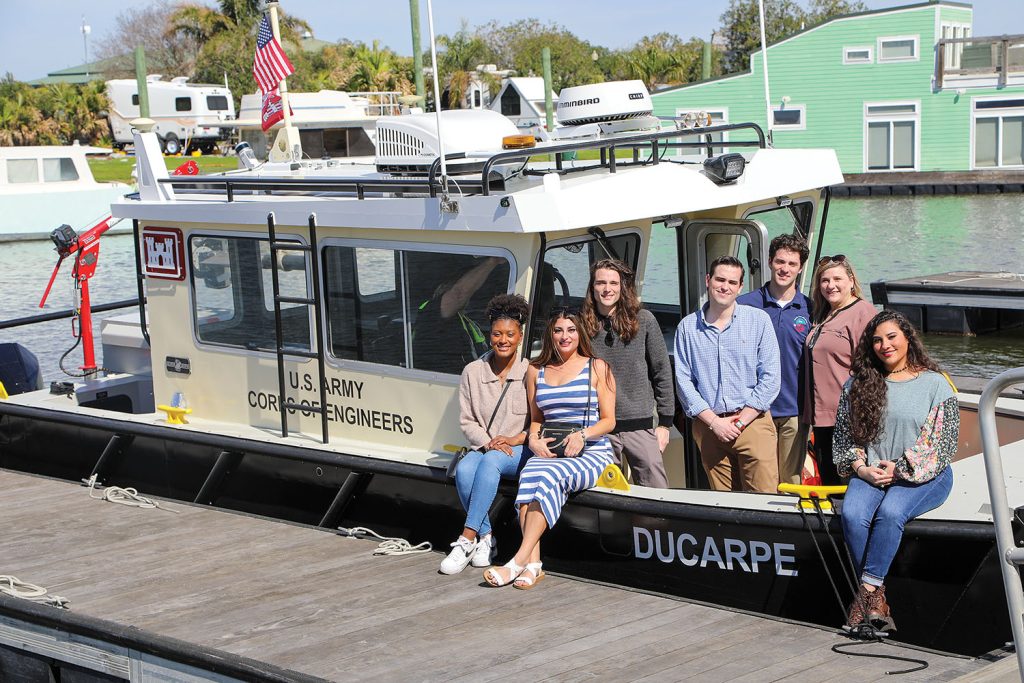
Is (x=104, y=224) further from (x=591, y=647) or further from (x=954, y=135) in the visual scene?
(x=954, y=135)

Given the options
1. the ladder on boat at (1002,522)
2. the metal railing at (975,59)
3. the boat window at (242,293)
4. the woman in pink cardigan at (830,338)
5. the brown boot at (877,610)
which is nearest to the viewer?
the ladder on boat at (1002,522)

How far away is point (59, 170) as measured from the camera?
30.3 meters

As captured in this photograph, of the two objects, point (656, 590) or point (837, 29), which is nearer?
point (656, 590)

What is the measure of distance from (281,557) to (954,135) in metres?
34.7

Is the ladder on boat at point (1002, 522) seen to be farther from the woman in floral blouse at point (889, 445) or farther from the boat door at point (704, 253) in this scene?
the boat door at point (704, 253)

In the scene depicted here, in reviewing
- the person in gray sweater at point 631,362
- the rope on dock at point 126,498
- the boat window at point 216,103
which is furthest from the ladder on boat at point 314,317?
the boat window at point 216,103

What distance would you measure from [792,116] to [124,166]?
23036 mm

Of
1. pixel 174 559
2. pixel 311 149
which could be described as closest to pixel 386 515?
pixel 174 559

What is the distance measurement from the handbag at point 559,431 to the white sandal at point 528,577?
52 cm

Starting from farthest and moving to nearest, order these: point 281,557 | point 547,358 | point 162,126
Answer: point 162,126 → point 281,557 → point 547,358

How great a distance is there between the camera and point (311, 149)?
33000 mm

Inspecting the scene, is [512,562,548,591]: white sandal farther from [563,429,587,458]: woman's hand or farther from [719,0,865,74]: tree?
[719,0,865,74]: tree

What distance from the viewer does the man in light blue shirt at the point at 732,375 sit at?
217 inches

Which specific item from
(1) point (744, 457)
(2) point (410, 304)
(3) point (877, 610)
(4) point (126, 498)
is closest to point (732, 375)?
(1) point (744, 457)
